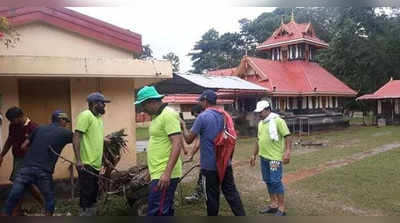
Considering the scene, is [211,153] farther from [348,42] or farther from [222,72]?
[348,42]

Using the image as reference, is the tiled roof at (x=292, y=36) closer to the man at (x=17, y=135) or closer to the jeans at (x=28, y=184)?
the man at (x=17, y=135)

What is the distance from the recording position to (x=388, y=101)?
22.0 feet

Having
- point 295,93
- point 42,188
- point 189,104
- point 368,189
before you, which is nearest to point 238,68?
point 295,93

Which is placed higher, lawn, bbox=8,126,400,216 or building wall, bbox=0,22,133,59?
building wall, bbox=0,22,133,59

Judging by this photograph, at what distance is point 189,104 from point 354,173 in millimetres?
3536

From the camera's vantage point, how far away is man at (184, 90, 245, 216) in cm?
344

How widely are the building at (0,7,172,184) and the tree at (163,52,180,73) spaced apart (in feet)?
0.81

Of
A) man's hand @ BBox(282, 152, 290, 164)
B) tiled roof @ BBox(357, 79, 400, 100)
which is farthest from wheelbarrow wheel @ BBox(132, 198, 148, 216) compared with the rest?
tiled roof @ BBox(357, 79, 400, 100)

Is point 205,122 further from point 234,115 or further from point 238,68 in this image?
point 238,68

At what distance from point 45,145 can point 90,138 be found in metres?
0.41

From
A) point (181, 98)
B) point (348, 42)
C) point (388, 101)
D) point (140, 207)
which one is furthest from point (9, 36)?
point (388, 101)

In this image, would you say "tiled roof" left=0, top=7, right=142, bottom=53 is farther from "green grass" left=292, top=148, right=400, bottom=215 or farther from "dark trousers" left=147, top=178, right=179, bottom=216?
"green grass" left=292, top=148, right=400, bottom=215

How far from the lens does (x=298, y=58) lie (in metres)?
8.22

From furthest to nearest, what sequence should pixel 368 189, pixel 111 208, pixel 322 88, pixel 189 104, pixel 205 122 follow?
pixel 322 88 < pixel 368 189 < pixel 189 104 < pixel 111 208 < pixel 205 122
